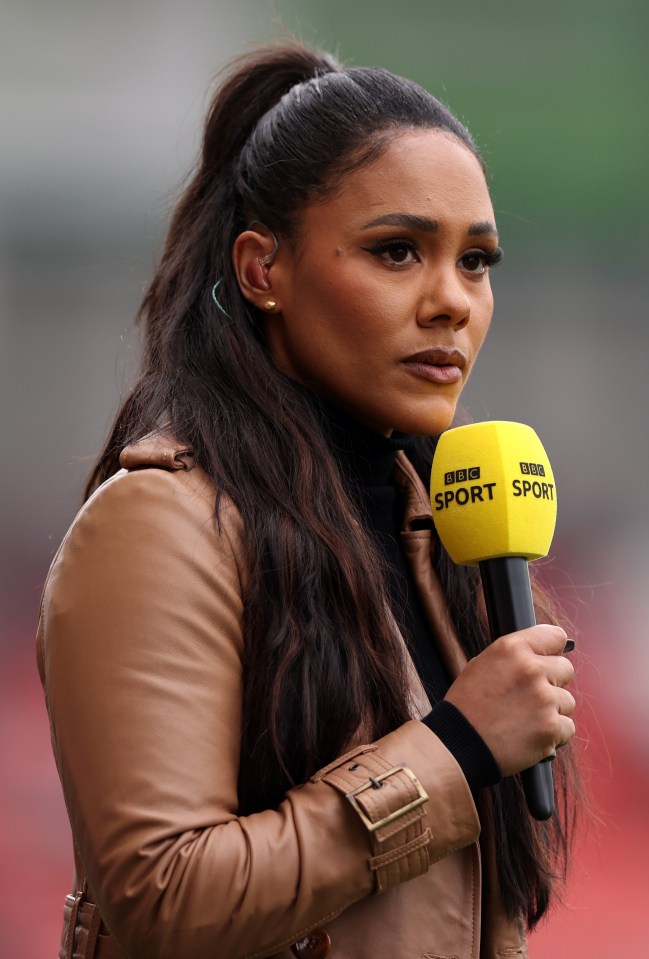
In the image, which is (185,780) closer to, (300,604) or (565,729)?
(300,604)

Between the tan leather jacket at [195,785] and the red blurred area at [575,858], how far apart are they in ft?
6.04

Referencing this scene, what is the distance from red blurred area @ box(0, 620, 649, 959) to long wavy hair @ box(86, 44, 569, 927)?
5.66ft

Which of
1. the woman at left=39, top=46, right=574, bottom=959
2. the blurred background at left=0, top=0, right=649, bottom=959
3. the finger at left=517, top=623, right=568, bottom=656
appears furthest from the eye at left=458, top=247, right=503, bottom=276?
the blurred background at left=0, top=0, right=649, bottom=959

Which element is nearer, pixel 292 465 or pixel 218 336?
pixel 292 465

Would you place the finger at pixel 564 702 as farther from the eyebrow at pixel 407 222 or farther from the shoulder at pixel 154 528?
the eyebrow at pixel 407 222

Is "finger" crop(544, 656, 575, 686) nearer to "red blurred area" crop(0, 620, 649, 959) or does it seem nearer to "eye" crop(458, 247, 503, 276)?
"eye" crop(458, 247, 503, 276)

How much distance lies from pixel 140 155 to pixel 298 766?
29.8 ft

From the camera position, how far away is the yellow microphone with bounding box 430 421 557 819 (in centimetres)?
159

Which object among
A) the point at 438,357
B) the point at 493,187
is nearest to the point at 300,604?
the point at 438,357

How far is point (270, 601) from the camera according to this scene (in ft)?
5.09

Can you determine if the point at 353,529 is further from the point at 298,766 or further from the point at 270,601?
the point at 298,766

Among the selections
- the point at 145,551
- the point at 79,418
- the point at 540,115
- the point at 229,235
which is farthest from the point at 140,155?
the point at 145,551

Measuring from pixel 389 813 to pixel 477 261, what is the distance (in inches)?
35.3

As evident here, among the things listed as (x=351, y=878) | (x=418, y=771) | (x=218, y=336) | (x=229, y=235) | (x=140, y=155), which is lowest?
(x=351, y=878)
